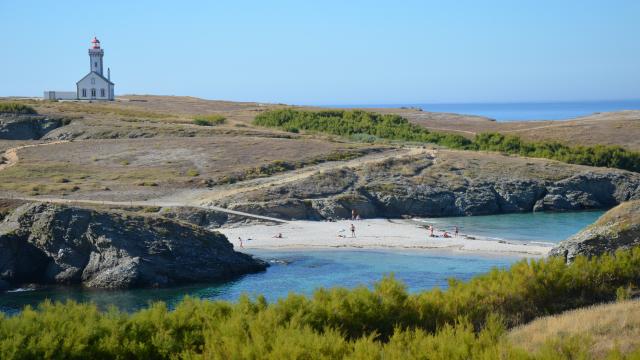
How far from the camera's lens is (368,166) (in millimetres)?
72625

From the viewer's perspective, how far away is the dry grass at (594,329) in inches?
658

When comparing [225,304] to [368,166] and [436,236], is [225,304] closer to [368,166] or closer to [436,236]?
[436,236]

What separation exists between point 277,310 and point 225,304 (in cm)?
199

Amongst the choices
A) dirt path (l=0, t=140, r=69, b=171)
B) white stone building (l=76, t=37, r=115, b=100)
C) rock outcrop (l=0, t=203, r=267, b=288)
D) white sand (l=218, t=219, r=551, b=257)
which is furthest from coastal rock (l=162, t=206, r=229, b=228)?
white stone building (l=76, t=37, r=115, b=100)

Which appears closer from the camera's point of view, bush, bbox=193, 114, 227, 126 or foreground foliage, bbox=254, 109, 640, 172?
foreground foliage, bbox=254, 109, 640, 172

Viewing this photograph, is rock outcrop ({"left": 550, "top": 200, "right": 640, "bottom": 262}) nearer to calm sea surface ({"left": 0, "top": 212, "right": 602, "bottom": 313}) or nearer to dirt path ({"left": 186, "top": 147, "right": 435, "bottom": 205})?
calm sea surface ({"left": 0, "top": 212, "right": 602, "bottom": 313})

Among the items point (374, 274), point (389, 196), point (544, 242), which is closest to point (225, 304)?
point (374, 274)

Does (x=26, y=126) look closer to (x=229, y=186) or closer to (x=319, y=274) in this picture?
(x=229, y=186)

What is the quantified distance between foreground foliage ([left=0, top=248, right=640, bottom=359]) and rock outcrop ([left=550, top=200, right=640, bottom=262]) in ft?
13.2

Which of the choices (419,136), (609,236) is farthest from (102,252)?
(419,136)

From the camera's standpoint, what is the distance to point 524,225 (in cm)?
6028

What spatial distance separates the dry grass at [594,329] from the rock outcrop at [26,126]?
7949 centimetres

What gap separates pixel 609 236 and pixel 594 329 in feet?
42.9

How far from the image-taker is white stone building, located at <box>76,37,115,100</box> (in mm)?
126000
